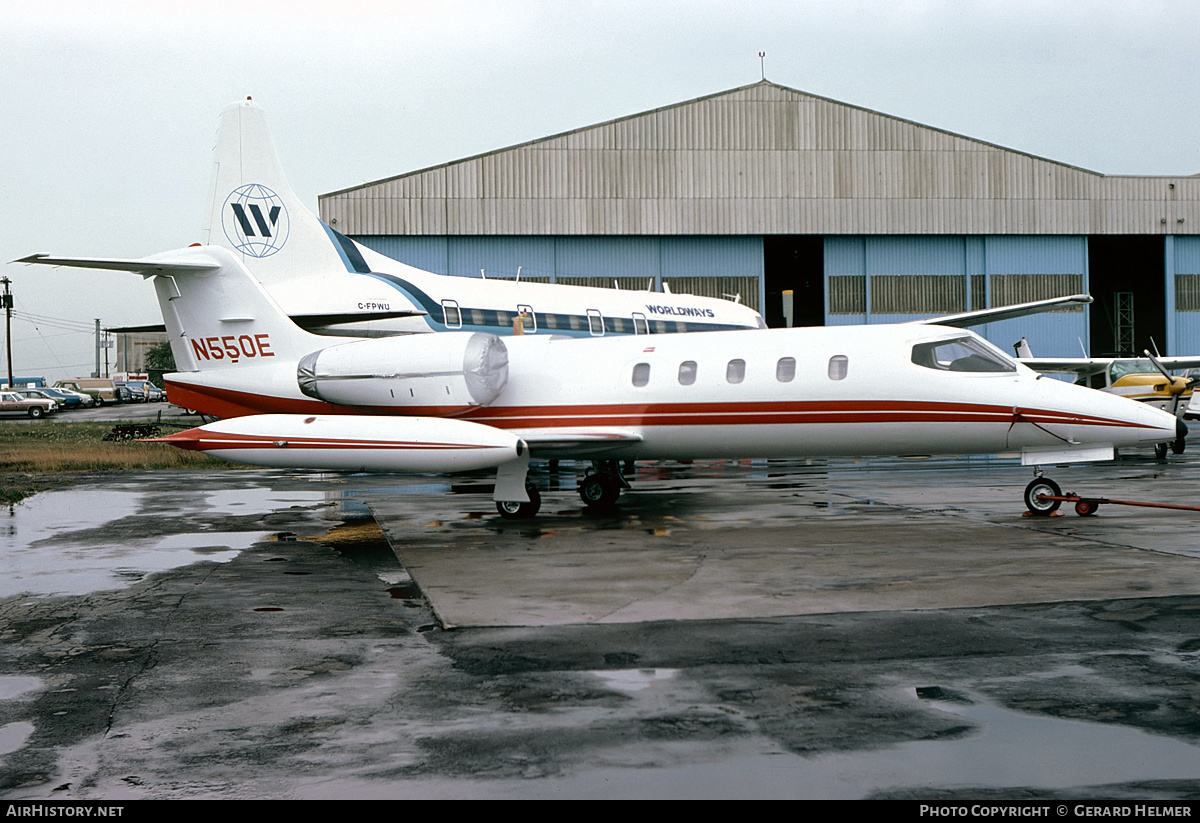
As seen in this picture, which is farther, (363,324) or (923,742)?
(363,324)

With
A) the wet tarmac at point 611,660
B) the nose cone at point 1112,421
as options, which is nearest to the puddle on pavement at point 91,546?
the wet tarmac at point 611,660

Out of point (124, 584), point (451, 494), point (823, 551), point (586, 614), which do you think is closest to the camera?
point (586, 614)

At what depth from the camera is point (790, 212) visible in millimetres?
47000

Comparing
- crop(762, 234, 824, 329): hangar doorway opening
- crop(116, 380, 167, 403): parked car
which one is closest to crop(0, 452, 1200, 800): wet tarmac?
crop(762, 234, 824, 329): hangar doorway opening

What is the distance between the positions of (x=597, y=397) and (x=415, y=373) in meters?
2.71

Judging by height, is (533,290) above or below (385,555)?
above

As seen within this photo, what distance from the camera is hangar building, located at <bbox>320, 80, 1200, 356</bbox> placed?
45875mm

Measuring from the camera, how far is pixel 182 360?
60.5ft

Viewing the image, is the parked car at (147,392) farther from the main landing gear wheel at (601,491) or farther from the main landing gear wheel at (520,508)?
the main landing gear wheel at (520,508)

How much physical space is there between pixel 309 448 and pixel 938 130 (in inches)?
1514

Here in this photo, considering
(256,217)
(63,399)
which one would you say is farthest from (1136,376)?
(63,399)

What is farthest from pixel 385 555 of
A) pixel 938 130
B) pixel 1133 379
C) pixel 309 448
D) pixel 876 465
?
pixel 938 130

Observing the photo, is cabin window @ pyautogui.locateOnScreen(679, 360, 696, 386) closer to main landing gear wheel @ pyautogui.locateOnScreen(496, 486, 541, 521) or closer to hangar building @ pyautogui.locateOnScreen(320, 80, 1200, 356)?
main landing gear wheel @ pyautogui.locateOnScreen(496, 486, 541, 521)

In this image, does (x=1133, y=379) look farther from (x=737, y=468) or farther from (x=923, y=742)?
(x=923, y=742)
